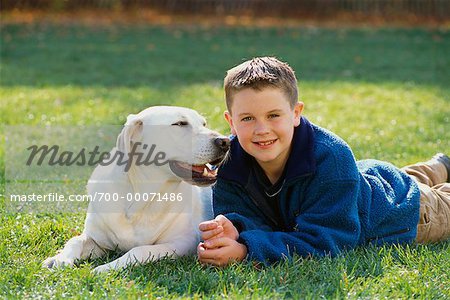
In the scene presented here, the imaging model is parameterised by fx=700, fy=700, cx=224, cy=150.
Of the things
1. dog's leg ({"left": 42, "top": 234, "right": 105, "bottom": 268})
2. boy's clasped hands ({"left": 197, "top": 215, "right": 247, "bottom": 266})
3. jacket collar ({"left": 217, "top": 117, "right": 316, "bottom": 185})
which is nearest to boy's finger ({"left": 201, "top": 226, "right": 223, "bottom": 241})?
boy's clasped hands ({"left": 197, "top": 215, "right": 247, "bottom": 266})

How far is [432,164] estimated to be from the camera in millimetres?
4746

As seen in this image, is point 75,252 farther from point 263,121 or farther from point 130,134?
point 263,121

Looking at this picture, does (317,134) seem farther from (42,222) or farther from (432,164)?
(42,222)

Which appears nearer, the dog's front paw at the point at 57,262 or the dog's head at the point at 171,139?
the dog's front paw at the point at 57,262

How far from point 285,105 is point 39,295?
1515mm

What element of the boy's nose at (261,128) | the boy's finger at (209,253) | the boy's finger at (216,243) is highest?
the boy's nose at (261,128)

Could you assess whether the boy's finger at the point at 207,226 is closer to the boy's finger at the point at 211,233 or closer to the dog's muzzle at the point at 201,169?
the boy's finger at the point at 211,233

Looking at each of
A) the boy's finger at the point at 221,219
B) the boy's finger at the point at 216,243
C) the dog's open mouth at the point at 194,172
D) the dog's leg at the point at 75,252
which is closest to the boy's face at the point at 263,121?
the dog's open mouth at the point at 194,172

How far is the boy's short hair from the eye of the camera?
3551 millimetres

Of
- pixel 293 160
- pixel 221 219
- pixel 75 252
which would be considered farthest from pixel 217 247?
pixel 75 252

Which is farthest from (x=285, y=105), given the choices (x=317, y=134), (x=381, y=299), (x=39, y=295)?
(x=39, y=295)

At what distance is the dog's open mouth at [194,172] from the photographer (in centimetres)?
368

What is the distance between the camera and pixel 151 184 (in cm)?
379

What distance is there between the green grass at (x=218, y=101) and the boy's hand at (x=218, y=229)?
17 cm
